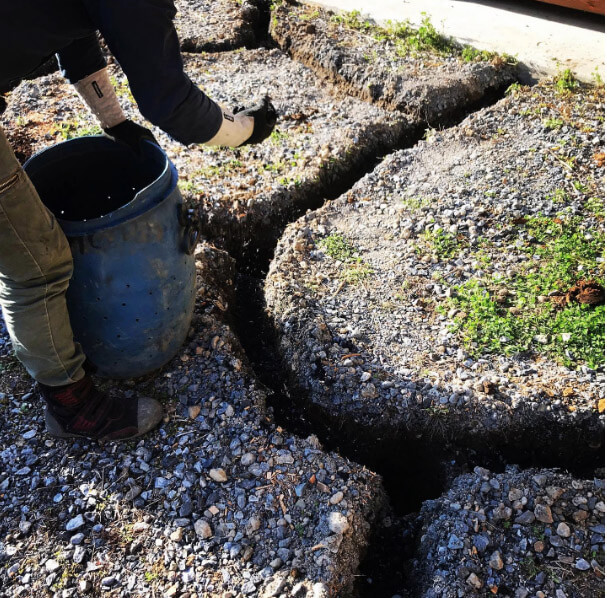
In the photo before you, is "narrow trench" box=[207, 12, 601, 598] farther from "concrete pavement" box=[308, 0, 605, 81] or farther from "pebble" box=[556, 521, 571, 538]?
"concrete pavement" box=[308, 0, 605, 81]

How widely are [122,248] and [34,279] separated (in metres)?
0.31

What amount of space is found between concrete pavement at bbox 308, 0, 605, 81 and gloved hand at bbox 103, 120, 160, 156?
2.92 m

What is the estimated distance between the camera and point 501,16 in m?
4.66

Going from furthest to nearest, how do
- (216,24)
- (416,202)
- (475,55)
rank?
(216,24), (475,55), (416,202)

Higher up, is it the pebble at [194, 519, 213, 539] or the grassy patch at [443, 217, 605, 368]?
the grassy patch at [443, 217, 605, 368]

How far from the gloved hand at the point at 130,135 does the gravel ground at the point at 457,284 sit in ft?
3.01

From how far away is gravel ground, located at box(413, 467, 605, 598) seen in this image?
199 cm

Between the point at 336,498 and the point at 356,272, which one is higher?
the point at 356,272

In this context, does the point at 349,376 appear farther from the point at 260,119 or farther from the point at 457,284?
the point at 260,119

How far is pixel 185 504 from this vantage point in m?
2.17

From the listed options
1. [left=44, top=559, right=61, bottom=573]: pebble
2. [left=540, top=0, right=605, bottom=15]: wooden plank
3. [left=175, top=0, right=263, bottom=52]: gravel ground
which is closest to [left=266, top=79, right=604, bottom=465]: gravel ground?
[left=540, top=0, right=605, bottom=15]: wooden plank

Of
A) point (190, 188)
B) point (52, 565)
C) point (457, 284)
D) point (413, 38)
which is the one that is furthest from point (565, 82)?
point (52, 565)

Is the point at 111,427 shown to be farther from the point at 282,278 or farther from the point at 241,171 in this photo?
the point at 241,171

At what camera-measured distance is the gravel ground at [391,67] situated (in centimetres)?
404
